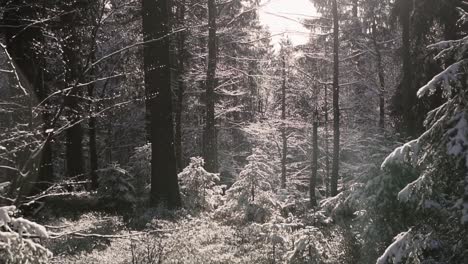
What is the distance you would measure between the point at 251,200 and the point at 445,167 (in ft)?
29.0

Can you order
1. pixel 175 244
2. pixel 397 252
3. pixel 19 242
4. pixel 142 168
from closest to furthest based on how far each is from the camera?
pixel 19 242, pixel 397 252, pixel 175 244, pixel 142 168

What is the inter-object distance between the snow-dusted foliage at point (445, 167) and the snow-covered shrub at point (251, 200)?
7807 mm

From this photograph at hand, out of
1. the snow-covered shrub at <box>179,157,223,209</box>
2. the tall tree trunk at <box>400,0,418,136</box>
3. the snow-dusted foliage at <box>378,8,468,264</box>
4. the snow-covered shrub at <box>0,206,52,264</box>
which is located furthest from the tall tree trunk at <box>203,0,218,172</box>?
the snow-covered shrub at <box>0,206,52,264</box>

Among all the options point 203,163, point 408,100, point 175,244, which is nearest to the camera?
point 175,244

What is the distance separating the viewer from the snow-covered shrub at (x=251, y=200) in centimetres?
1320

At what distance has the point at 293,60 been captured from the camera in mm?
26750

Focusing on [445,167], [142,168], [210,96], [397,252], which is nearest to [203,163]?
[210,96]

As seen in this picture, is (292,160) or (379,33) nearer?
(379,33)

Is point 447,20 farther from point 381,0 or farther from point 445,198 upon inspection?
point 381,0

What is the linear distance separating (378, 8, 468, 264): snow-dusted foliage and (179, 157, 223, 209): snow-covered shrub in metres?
9.58

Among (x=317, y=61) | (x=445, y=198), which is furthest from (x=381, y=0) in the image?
(x=445, y=198)

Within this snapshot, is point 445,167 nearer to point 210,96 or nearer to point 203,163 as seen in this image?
point 203,163

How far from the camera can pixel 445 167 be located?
5.00 meters

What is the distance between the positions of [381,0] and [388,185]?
18.7 meters
